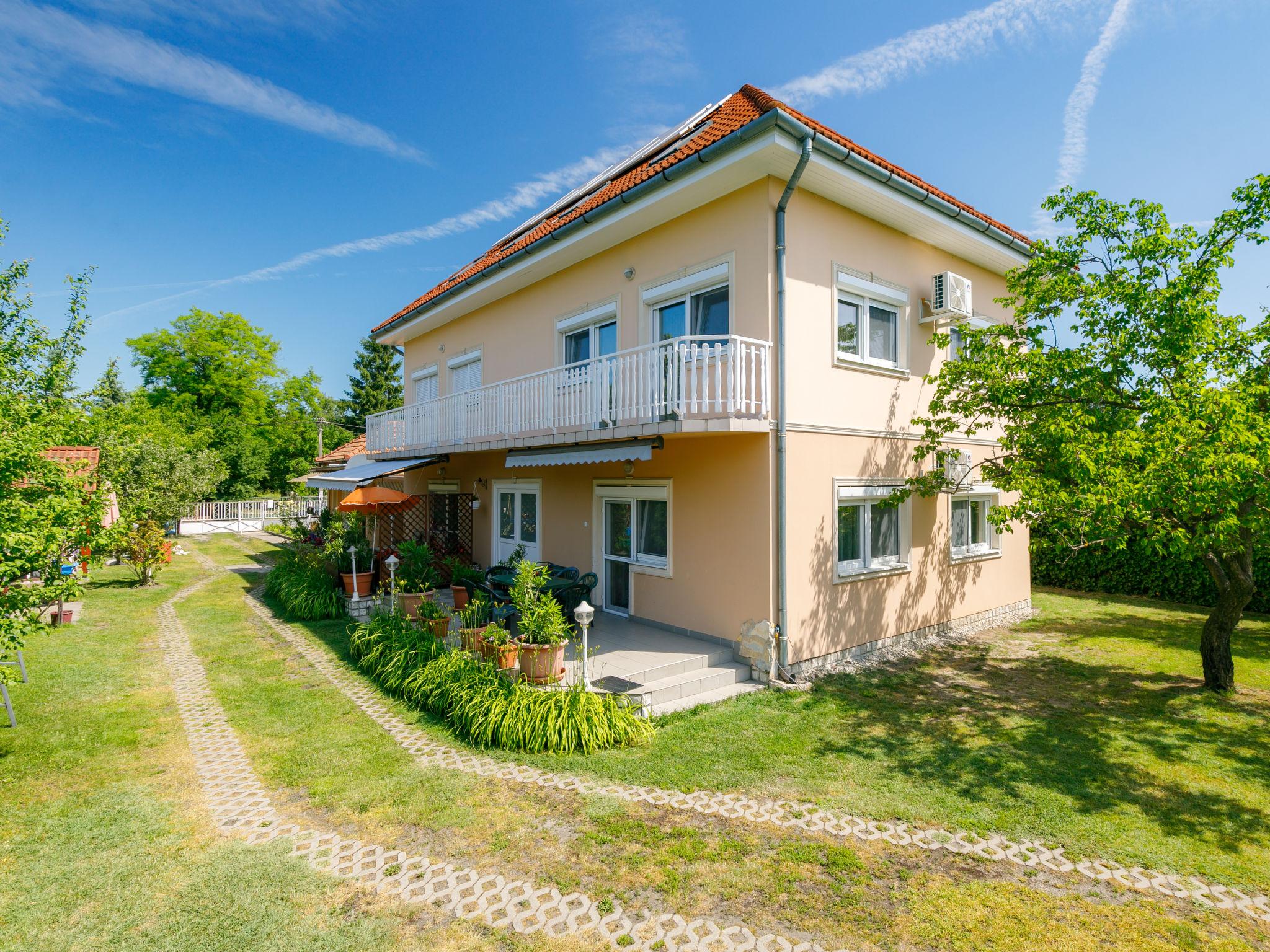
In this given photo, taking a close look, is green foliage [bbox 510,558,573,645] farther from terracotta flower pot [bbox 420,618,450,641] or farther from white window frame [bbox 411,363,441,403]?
white window frame [bbox 411,363,441,403]

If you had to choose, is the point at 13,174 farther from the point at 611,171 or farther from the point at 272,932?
the point at 272,932

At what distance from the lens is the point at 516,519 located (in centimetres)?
1683

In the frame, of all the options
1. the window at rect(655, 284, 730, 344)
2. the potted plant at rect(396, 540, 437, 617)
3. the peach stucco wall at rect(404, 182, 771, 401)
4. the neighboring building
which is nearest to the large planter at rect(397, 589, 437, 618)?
the potted plant at rect(396, 540, 437, 617)

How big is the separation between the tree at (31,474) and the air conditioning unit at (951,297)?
14663 millimetres

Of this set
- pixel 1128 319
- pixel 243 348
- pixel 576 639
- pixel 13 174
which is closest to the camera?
pixel 1128 319

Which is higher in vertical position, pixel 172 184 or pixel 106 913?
pixel 172 184

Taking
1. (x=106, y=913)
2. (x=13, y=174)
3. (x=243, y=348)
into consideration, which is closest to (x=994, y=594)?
(x=106, y=913)

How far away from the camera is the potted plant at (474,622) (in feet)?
34.0

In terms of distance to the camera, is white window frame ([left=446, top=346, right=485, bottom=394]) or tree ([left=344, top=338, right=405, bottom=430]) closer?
white window frame ([left=446, top=346, right=485, bottom=394])

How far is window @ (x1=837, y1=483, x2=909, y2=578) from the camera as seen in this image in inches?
440

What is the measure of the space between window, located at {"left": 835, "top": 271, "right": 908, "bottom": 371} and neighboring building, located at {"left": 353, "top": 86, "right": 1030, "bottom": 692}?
5 cm

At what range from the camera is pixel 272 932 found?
4375mm

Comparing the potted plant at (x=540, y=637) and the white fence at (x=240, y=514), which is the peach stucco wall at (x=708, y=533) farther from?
the white fence at (x=240, y=514)

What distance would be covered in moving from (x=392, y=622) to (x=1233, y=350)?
14.8 metres
